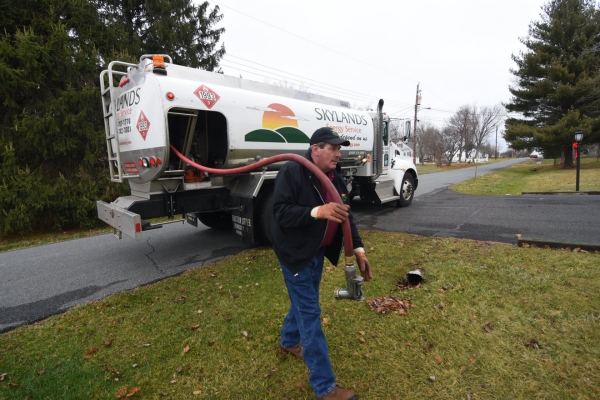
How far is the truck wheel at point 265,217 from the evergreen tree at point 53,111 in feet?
19.2

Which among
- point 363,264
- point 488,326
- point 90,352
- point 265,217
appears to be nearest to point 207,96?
point 265,217

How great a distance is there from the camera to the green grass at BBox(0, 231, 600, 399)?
242 cm

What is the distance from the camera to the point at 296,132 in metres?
6.05

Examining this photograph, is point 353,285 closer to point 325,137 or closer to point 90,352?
point 325,137

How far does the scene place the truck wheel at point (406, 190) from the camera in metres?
9.91

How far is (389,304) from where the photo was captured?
137 inches

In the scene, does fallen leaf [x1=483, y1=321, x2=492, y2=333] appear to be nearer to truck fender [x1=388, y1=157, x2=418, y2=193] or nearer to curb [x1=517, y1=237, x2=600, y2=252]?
curb [x1=517, y1=237, x2=600, y2=252]

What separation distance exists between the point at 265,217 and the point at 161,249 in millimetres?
2301

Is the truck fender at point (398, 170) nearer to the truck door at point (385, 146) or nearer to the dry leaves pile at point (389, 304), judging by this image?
the truck door at point (385, 146)

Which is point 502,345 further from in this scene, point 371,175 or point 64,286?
point 371,175

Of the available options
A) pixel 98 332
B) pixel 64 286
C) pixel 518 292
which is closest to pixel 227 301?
pixel 98 332

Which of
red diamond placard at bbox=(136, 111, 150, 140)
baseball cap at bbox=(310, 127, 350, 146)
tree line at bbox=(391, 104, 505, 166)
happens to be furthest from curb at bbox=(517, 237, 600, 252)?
tree line at bbox=(391, 104, 505, 166)

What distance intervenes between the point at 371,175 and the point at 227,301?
610cm

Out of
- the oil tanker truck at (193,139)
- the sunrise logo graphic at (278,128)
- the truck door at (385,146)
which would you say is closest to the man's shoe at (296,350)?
the oil tanker truck at (193,139)
